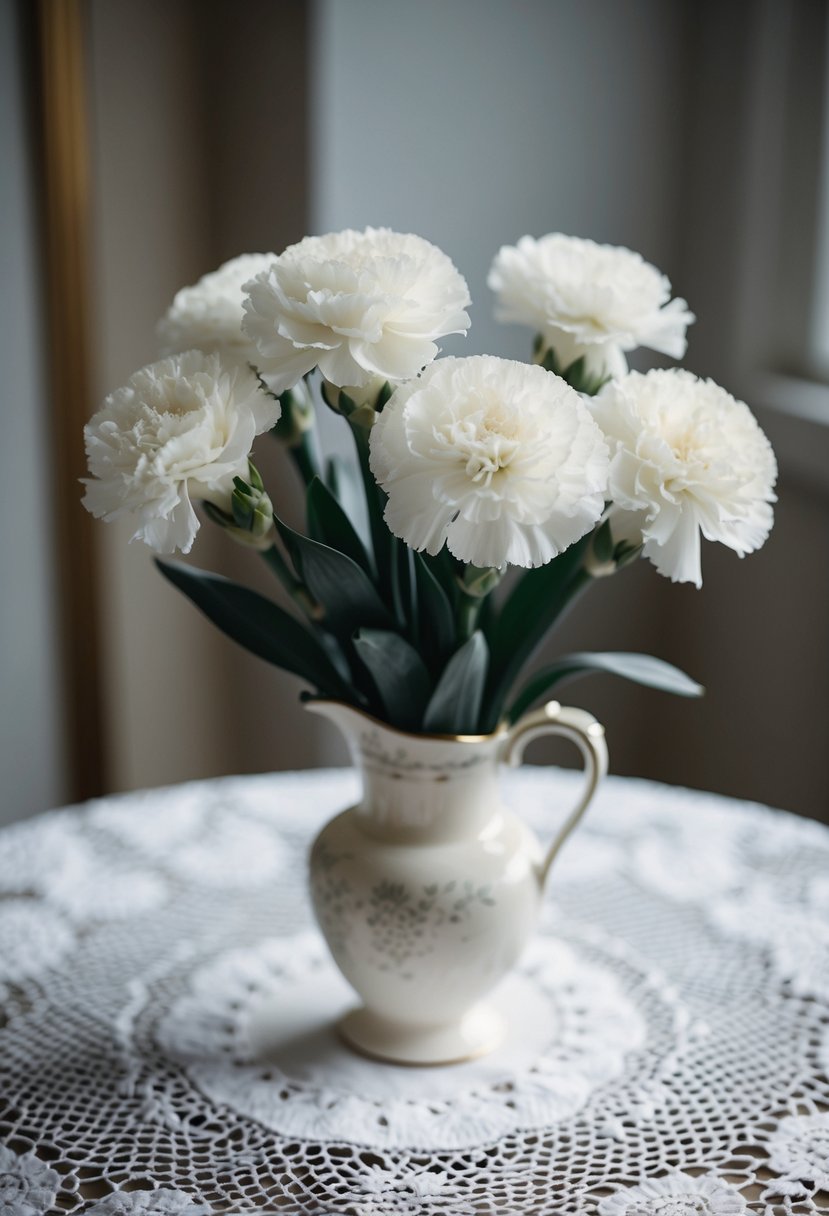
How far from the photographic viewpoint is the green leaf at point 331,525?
2.89 feet

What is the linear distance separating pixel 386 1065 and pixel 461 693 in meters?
0.28

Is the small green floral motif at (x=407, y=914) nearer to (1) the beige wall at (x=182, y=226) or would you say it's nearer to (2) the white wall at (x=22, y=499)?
(1) the beige wall at (x=182, y=226)

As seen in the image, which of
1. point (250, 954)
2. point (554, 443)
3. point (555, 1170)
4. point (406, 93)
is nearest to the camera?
point (554, 443)

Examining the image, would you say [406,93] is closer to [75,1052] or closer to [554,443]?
[554,443]

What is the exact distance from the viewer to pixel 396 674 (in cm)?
87

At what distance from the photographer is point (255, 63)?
1.83 metres

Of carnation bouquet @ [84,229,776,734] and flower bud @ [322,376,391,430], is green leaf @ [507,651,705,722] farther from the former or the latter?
flower bud @ [322,376,391,430]

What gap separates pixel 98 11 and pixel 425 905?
4.74ft

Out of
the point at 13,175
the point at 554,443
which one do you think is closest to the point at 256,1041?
the point at 554,443

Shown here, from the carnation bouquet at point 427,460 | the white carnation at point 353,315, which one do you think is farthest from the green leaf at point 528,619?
the white carnation at point 353,315

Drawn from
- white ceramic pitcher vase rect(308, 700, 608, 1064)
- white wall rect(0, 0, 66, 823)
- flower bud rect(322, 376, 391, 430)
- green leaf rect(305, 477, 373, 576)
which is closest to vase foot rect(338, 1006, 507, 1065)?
white ceramic pitcher vase rect(308, 700, 608, 1064)

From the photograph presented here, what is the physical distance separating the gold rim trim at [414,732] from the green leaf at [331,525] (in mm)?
94

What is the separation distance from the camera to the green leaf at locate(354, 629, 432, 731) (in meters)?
0.85

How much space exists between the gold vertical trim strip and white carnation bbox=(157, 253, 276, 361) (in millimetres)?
1075
